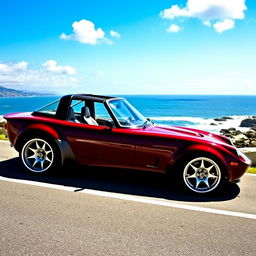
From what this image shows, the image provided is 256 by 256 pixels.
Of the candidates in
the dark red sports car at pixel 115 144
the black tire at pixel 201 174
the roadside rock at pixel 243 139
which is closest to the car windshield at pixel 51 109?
the dark red sports car at pixel 115 144

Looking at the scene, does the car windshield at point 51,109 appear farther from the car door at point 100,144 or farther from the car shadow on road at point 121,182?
the car shadow on road at point 121,182

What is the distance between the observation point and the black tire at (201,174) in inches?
175

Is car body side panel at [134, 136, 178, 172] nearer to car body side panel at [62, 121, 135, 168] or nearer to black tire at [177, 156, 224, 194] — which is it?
car body side panel at [62, 121, 135, 168]

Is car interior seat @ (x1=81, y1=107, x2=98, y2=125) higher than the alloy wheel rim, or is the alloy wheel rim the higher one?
car interior seat @ (x1=81, y1=107, x2=98, y2=125)

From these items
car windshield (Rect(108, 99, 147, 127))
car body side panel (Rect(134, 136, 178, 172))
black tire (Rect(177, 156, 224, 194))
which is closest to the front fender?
car windshield (Rect(108, 99, 147, 127))

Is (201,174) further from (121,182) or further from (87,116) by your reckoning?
(87,116)

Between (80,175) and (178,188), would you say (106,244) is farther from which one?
(80,175)

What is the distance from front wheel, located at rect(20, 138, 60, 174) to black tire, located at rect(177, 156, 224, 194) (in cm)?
228

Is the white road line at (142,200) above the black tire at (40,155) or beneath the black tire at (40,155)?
beneath

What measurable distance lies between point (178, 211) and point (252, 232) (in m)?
0.95

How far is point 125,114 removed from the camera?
5.16 meters

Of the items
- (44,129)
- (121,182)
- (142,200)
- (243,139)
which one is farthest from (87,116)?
(243,139)

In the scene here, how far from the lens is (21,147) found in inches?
208

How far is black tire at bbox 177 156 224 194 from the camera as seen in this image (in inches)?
175
